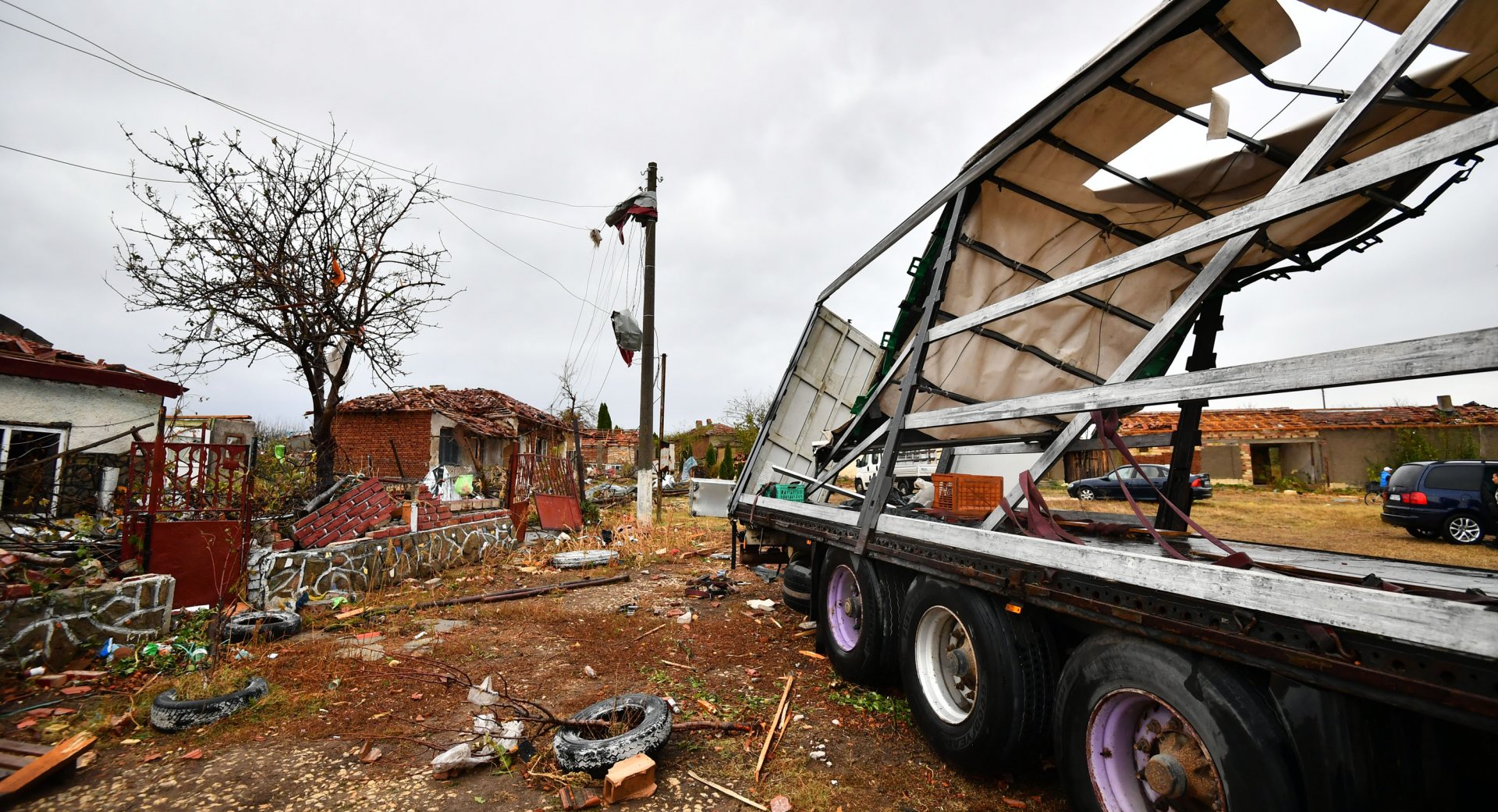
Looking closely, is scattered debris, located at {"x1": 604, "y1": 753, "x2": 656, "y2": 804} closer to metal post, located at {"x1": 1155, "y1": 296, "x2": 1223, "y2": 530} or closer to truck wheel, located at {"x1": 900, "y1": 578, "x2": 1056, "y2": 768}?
truck wheel, located at {"x1": 900, "y1": 578, "x2": 1056, "y2": 768}

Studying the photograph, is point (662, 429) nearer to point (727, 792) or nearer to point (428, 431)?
point (428, 431)

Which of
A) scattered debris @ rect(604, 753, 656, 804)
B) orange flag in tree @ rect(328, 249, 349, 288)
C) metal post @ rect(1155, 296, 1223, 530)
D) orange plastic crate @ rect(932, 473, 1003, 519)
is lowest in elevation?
scattered debris @ rect(604, 753, 656, 804)

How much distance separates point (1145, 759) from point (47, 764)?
213 inches

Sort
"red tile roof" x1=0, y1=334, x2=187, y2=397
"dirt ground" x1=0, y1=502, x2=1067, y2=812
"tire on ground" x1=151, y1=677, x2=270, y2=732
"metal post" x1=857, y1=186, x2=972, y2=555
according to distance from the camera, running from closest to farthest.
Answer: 1. "dirt ground" x1=0, y1=502, x2=1067, y2=812
2. "tire on ground" x1=151, y1=677, x2=270, y2=732
3. "metal post" x1=857, y1=186, x2=972, y2=555
4. "red tile roof" x1=0, y1=334, x2=187, y2=397

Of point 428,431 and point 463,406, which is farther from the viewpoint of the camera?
point 463,406

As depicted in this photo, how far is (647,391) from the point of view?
14.7m

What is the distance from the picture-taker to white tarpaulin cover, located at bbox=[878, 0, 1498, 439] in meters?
2.73

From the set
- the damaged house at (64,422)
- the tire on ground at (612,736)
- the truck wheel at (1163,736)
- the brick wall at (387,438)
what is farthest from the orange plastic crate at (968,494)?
the brick wall at (387,438)

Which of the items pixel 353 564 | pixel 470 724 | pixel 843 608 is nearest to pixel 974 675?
pixel 843 608

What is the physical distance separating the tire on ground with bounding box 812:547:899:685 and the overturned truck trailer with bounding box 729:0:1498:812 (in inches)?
1.0

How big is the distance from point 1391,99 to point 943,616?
337 centimetres

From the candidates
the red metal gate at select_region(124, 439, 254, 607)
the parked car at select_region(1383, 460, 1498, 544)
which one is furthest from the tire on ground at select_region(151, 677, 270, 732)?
the parked car at select_region(1383, 460, 1498, 544)

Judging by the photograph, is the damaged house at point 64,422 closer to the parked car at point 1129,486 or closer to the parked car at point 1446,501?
the parked car at point 1446,501

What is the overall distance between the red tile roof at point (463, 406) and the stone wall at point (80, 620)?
50.0 ft
